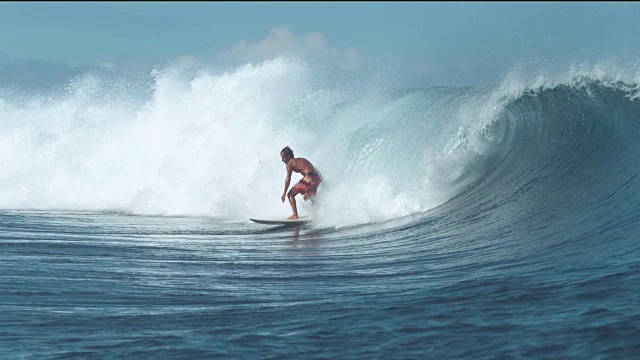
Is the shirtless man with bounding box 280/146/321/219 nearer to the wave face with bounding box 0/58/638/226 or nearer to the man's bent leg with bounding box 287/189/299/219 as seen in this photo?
the man's bent leg with bounding box 287/189/299/219

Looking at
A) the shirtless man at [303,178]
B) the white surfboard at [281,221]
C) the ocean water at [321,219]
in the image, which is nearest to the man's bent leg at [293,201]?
the shirtless man at [303,178]

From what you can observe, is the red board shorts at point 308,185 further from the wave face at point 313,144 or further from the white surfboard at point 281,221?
the white surfboard at point 281,221

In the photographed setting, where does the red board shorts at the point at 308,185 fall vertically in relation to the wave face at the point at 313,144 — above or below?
below

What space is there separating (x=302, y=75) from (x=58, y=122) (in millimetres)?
7759

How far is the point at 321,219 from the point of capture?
1556 cm

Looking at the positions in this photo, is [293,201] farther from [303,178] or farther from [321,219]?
[321,219]

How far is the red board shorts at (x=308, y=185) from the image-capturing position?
16.1 meters

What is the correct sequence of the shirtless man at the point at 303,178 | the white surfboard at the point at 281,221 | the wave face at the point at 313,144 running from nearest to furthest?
the white surfboard at the point at 281,221 < the wave face at the point at 313,144 < the shirtless man at the point at 303,178

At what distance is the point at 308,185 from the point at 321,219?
81 centimetres

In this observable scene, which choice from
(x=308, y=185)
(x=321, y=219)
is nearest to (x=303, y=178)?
(x=308, y=185)

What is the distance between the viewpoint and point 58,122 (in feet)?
91.0

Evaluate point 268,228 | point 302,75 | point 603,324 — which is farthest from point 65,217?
point 603,324

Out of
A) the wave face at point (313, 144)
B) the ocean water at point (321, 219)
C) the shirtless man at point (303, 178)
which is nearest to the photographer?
the ocean water at point (321, 219)

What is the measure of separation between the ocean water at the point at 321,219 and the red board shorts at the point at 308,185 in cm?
19
